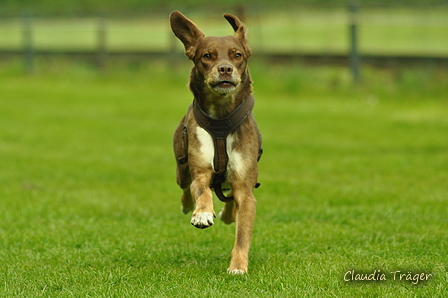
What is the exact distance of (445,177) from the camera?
10.8 meters

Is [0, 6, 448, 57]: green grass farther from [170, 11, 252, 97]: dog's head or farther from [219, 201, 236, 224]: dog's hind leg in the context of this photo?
[170, 11, 252, 97]: dog's head

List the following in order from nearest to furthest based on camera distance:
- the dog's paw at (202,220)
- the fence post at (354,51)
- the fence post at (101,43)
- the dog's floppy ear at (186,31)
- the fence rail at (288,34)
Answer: the dog's paw at (202,220)
the dog's floppy ear at (186,31)
the fence rail at (288,34)
the fence post at (354,51)
the fence post at (101,43)

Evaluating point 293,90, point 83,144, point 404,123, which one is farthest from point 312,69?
point 83,144

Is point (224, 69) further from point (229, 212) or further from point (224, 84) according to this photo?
point (229, 212)

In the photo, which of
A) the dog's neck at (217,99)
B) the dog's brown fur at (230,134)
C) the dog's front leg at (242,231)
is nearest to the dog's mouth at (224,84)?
the dog's brown fur at (230,134)

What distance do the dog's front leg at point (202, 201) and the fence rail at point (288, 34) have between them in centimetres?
1521

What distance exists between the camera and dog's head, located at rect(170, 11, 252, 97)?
599 cm

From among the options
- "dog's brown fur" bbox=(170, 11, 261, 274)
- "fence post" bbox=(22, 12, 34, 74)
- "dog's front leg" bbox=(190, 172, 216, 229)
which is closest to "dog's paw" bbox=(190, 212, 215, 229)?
"dog's front leg" bbox=(190, 172, 216, 229)

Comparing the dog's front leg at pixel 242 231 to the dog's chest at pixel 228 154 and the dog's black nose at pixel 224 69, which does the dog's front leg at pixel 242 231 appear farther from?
the dog's black nose at pixel 224 69

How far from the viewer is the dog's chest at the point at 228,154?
6203mm

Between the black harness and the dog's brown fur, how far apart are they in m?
0.04

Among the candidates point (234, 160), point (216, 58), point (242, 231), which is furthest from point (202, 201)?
point (216, 58)

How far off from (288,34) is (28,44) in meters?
10.9

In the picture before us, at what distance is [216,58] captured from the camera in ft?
20.0
